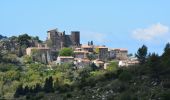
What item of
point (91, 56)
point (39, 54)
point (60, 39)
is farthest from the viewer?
point (60, 39)

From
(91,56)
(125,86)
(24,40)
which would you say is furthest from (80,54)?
(125,86)

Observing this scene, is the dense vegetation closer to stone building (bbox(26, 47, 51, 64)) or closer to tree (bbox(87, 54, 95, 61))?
stone building (bbox(26, 47, 51, 64))

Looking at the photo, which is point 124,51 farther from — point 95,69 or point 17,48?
point 95,69

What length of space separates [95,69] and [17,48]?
3122 centimetres

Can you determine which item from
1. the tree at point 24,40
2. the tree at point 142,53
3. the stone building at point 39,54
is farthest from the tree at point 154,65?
the tree at point 24,40

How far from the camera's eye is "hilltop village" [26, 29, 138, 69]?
491 ft

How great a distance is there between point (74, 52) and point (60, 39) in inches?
A: 386

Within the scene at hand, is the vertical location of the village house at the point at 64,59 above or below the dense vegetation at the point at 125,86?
above

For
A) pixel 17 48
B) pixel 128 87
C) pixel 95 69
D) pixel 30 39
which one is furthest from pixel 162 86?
pixel 30 39

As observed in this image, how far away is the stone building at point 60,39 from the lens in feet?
554

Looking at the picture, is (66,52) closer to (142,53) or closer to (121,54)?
(121,54)

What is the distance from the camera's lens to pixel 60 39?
169625 mm

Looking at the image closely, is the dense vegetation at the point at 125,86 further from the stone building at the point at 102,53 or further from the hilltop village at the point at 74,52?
the stone building at the point at 102,53

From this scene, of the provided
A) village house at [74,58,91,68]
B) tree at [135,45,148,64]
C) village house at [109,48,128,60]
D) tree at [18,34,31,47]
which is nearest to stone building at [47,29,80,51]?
tree at [18,34,31,47]
